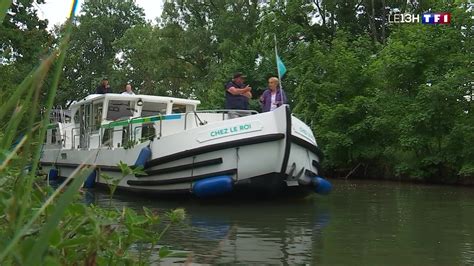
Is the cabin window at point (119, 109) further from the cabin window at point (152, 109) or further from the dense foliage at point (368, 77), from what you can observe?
the dense foliage at point (368, 77)

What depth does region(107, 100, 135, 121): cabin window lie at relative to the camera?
43.3 ft

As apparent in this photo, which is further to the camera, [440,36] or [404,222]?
[440,36]

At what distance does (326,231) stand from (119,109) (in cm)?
725

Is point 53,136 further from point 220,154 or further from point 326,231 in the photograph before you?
point 326,231

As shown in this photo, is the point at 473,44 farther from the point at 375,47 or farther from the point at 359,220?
the point at 359,220

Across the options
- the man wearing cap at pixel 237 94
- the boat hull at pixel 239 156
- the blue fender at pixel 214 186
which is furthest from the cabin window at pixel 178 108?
the blue fender at pixel 214 186

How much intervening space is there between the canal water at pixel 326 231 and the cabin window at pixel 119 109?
226 cm

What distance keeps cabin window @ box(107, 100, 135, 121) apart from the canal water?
88.9 inches

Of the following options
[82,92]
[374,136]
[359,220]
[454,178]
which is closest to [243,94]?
[359,220]

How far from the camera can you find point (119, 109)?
1325 cm

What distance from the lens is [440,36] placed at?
1847 cm

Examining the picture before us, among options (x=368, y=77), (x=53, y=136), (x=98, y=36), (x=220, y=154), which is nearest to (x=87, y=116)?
(x=53, y=136)

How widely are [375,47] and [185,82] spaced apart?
19.1 metres

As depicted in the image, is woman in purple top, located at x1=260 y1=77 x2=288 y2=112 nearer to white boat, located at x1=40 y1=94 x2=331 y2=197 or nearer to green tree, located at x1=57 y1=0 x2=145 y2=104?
white boat, located at x1=40 y1=94 x2=331 y2=197
